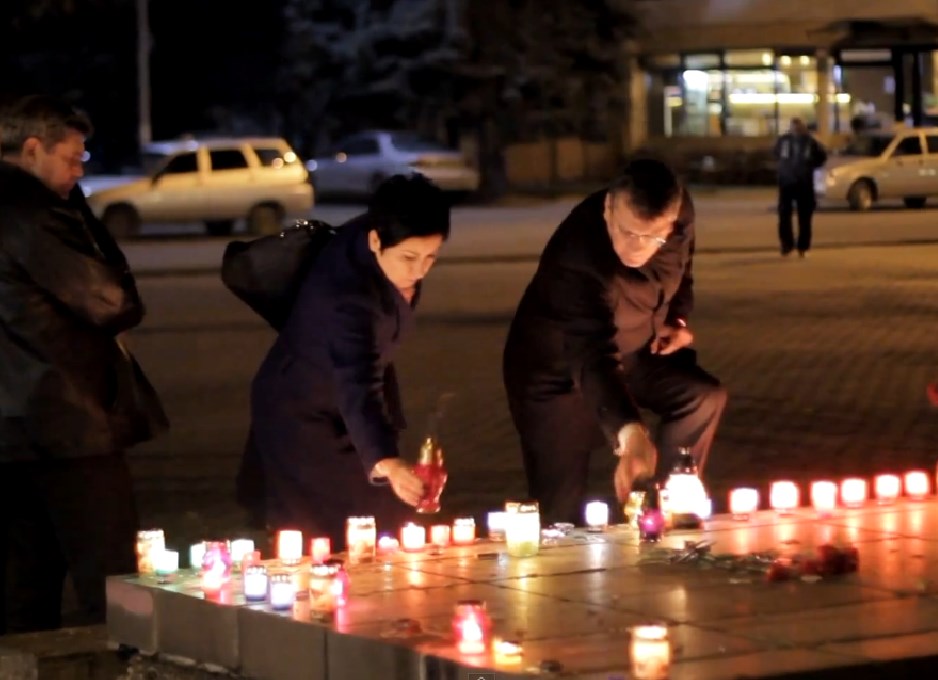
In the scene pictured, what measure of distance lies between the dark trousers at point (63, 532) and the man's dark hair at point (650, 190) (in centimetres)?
186

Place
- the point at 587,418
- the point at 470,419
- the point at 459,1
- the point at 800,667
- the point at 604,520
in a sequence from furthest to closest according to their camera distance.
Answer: the point at 459,1 < the point at 470,419 < the point at 587,418 < the point at 604,520 < the point at 800,667

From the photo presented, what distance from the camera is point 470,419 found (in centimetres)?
1336

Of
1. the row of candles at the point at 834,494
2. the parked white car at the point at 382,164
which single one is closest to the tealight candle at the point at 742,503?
the row of candles at the point at 834,494

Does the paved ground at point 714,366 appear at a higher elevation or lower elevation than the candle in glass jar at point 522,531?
lower

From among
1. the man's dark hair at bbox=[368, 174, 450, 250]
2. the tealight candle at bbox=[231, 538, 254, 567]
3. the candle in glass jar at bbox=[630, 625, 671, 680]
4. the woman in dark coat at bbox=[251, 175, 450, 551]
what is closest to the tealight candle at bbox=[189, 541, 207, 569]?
the tealight candle at bbox=[231, 538, 254, 567]

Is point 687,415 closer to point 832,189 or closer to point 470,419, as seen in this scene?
point 470,419

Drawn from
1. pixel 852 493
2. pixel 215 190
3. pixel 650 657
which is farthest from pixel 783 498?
pixel 215 190

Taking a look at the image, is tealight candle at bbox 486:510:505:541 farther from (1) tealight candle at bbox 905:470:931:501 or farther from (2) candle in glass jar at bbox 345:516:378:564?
(1) tealight candle at bbox 905:470:931:501

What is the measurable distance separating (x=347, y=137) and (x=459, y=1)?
477 centimetres

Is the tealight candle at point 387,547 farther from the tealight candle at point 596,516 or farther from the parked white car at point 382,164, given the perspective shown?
the parked white car at point 382,164

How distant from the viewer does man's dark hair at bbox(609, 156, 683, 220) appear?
6.67 m

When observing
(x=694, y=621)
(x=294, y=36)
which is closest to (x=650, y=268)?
(x=694, y=621)

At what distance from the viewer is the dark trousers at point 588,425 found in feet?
24.6

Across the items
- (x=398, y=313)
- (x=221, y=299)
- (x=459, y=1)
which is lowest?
(x=221, y=299)
